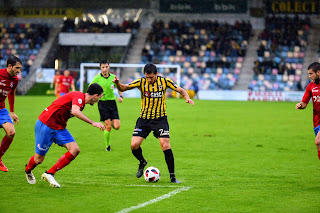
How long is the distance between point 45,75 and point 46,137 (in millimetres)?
41164

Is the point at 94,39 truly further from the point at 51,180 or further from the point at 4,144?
the point at 51,180

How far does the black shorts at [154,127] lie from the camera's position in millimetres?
→ 9594

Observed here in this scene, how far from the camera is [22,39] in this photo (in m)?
54.2

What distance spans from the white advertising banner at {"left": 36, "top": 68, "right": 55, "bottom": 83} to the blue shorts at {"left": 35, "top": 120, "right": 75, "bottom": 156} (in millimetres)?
40533

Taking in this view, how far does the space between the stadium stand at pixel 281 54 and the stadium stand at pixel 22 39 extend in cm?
2113

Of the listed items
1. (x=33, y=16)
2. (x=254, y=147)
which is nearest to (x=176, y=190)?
(x=254, y=147)

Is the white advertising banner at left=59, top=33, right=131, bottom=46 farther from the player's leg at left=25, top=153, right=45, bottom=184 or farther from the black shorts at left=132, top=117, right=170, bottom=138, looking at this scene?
the player's leg at left=25, top=153, right=45, bottom=184

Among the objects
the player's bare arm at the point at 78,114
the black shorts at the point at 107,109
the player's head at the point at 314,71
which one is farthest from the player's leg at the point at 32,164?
the black shorts at the point at 107,109

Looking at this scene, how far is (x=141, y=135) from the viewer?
9.84 metres

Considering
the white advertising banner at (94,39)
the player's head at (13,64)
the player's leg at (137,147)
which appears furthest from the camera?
the white advertising banner at (94,39)

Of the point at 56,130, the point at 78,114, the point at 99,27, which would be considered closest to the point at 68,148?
the point at 56,130

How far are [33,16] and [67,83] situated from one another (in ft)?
110

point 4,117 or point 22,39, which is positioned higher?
point 4,117

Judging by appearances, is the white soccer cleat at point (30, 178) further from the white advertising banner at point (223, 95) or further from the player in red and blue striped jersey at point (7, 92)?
the white advertising banner at point (223, 95)
